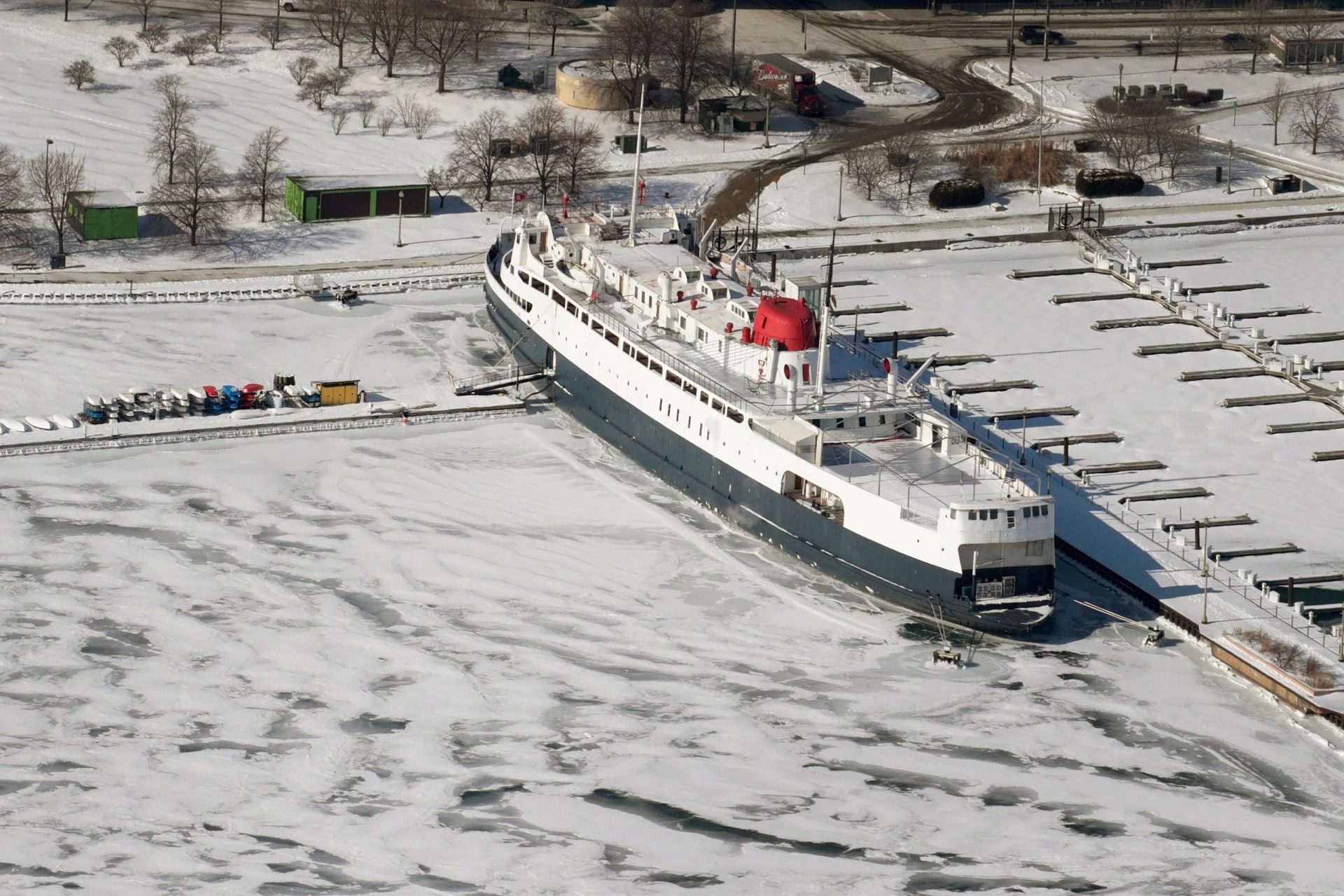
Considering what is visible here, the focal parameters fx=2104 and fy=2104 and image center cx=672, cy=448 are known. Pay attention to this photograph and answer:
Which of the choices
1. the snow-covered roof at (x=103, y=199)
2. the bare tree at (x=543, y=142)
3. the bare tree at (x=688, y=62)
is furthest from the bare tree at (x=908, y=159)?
the snow-covered roof at (x=103, y=199)

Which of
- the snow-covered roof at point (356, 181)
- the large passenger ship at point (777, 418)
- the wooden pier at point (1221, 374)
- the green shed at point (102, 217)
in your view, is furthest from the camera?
the snow-covered roof at point (356, 181)

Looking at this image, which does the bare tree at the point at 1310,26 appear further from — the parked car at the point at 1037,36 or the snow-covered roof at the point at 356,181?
the snow-covered roof at the point at 356,181

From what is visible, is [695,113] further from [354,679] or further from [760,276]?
[354,679]

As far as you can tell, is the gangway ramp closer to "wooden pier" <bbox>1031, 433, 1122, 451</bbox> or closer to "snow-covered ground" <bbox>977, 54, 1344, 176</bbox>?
"wooden pier" <bbox>1031, 433, 1122, 451</bbox>

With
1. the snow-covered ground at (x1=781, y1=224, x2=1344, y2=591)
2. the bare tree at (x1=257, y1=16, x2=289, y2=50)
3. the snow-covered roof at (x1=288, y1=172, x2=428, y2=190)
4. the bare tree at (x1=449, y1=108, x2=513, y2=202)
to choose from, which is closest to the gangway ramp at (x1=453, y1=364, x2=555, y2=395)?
the snow-covered ground at (x1=781, y1=224, x2=1344, y2=591)

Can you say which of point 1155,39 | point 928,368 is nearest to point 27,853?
point 928,368

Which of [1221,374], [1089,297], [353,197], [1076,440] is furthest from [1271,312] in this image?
[353,197]
